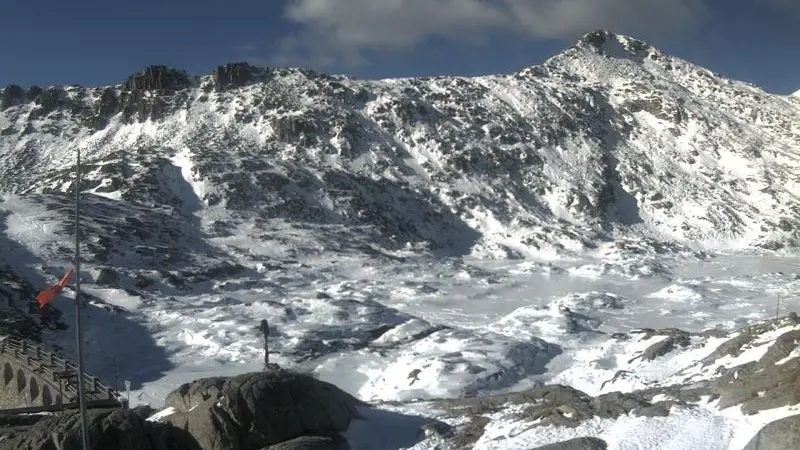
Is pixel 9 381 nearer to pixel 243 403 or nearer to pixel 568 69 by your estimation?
pixel 243 403

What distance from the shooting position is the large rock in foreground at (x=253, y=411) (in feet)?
53.2

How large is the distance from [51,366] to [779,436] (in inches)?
976

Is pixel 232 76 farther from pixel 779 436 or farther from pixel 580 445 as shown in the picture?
pixel 779 436

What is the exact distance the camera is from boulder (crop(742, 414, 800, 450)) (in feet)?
42.5

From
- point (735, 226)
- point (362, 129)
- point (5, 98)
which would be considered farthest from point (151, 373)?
point (5, 98)

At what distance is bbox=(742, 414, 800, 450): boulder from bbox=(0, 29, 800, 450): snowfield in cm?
70

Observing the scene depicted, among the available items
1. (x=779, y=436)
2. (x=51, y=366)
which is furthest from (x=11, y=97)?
(x=779, y=436)

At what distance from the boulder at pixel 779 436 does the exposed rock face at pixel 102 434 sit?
13.2 meters

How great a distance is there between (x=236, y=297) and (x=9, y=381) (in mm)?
36491

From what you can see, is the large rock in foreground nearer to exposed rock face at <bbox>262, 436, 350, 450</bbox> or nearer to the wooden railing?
exposed rock face at <bbox>262, 436, 350, 450</bbox>

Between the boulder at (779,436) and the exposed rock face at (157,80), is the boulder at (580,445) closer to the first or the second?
the boulder at (779,436)

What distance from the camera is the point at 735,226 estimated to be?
352 ft

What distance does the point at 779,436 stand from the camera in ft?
43.4

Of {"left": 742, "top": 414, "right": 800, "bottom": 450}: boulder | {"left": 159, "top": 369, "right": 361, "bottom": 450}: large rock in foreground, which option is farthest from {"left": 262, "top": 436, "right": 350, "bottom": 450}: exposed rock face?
{"left": 742, "top": 414, "right": 800, "bottom": 450}: boulder
